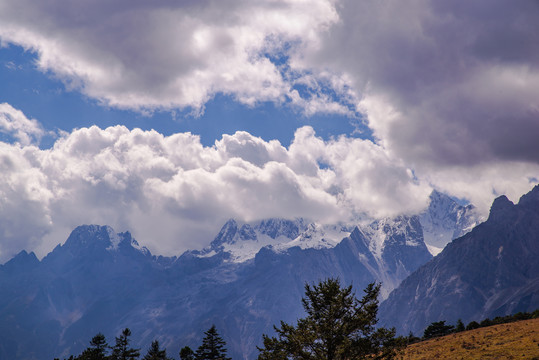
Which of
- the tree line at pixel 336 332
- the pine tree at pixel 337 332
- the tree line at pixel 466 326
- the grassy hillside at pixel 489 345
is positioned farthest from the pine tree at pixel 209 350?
the pine tree at pixel 337 332

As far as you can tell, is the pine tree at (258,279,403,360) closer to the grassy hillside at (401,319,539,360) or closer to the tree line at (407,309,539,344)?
the grassy hillside at (401,319,539,360)

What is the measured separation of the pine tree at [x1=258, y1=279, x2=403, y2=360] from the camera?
35.0 metres

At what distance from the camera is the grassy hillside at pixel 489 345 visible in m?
46.6

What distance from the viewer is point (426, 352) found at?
54.9 m

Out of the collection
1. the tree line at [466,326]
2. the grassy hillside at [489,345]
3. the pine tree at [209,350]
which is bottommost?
the grassy hillside at [489,345]

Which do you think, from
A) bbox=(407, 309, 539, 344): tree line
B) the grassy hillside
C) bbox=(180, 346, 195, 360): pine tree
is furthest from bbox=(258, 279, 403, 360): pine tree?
bbox=(180, 346, 195, 360): pine tree

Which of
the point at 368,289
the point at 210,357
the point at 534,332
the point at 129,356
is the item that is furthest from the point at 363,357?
the point at 129,356

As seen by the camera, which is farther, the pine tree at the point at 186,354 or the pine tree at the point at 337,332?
the pine tree at the point at 186,354

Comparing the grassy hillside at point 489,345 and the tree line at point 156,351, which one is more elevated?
the tree line at point 156,351

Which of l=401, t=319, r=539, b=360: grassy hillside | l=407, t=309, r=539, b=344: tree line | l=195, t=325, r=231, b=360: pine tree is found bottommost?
l=401, t=319, r=539, b=360: grassy hillside

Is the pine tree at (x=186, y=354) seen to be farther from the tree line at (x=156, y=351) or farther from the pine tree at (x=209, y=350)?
the pine tree at (x=209, y=350)

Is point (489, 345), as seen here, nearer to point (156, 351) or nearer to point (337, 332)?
point (337, 332)

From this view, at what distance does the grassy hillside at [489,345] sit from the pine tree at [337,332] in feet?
34.7

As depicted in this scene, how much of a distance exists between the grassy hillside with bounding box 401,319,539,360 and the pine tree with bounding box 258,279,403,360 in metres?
10.6
